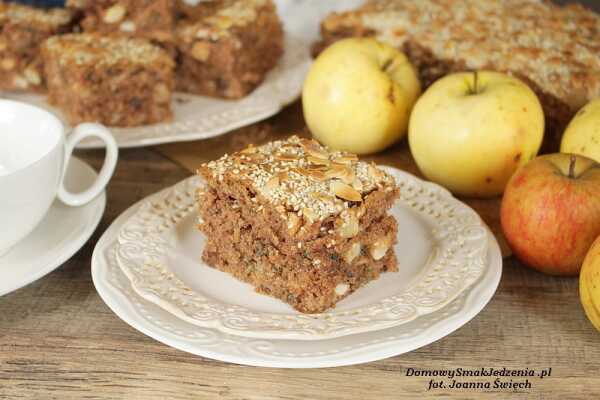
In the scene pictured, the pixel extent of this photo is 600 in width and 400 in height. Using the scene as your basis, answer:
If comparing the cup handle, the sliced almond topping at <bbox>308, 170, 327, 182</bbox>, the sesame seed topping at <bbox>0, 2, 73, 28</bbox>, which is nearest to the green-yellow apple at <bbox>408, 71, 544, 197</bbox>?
the sliced almond topping at <bbox>308, 170, 327, 182</bbox>

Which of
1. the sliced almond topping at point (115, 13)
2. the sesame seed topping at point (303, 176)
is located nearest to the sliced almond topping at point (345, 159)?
the sesame seed topping at point (303, 176)

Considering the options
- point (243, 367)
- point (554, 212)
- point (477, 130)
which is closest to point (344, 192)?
point (243, 367)

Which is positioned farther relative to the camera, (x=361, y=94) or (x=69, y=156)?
(x=361, y=94)

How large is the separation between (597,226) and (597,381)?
40 centimetres

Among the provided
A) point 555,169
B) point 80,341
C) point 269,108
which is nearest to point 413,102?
point 269,108

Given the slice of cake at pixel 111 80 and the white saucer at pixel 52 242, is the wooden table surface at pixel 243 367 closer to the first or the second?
the white saucer at pixel 52 242

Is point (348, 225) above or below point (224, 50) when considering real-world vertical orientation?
above

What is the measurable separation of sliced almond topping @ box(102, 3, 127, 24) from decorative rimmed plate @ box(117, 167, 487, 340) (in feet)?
3.05

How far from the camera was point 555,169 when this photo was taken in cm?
188

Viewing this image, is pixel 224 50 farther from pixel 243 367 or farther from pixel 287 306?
pixel 243 367

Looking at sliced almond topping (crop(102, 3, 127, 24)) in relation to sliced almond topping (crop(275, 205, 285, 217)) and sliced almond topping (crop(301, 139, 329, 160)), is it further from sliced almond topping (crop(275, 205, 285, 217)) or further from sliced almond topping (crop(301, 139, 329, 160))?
sliced almond topping (crop(275, 205, 285, 217))

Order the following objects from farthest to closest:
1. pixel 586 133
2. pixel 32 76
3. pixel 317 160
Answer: pixel 32 76 < pixel 586 133 < pixel 317 160

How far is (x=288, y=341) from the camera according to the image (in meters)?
1.56

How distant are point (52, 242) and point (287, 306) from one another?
0.60 meters
